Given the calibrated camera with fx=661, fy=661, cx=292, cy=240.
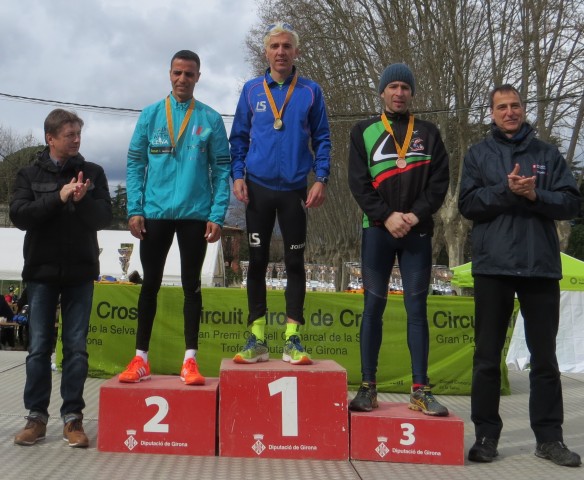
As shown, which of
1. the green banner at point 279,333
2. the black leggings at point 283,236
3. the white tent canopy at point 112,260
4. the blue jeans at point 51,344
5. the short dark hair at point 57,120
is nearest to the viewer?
the blue jeans at point 51,344

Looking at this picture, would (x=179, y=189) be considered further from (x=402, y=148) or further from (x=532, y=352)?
(x=532, y=352)

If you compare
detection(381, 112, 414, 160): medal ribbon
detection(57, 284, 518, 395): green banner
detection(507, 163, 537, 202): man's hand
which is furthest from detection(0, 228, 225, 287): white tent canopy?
detection(507, 163, 537, 202): man's hand

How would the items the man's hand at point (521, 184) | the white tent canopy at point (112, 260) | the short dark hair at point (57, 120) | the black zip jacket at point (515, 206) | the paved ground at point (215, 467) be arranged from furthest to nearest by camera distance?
the white tent canopy at point (112, 260) < the short dark hair at point (57, 120) < the black zip jacket at point (515, 206) < the man's hand at point (521, 184) < the paved ground at point (215, 467)

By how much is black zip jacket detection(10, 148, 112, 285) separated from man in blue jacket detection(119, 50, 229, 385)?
0.85ft

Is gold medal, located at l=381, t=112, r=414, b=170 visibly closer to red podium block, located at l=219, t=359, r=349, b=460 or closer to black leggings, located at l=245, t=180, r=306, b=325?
black leggings, located at l=245, t=180, r=306, b=325

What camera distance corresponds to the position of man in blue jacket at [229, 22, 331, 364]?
397 centimetres

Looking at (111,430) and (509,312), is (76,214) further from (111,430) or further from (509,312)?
(509,312)

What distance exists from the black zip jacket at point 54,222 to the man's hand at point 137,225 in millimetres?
160

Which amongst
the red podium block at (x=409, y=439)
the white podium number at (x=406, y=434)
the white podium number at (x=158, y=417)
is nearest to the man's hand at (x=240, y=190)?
the white podium number at (x=158, y=417)

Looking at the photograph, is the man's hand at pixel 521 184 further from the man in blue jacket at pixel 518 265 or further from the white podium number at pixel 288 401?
the white podium number at pixel 288 401

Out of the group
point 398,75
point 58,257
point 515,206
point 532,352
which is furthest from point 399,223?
point 58,257

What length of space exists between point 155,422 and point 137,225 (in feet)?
3.78

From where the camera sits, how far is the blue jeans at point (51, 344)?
3771 millimetres

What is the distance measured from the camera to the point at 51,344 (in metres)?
3.83
